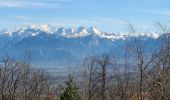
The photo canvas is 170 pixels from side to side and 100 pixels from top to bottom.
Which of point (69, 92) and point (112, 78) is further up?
point (69, 92)

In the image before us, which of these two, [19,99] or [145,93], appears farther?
[19,99]

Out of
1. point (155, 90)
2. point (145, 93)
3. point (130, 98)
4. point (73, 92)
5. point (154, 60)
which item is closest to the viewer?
point (155, 90)

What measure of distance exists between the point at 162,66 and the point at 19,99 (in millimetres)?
49418

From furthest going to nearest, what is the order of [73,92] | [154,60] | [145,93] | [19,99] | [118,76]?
[19,99] < [118,76] < [73,92] < [154,60] < [145,93]

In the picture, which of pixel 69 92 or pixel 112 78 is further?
pixel 112 78

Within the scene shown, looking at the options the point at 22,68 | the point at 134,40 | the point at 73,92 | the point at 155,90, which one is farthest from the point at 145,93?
the point at 22,68

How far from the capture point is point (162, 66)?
36.3 meters

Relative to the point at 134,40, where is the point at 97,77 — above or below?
below

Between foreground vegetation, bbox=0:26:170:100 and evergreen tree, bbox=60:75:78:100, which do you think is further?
evergreen tree, bbox=60:75:78:100

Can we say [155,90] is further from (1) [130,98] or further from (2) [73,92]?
(1) [130,98]

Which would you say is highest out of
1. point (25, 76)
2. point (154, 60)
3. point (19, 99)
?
point (154, 60)

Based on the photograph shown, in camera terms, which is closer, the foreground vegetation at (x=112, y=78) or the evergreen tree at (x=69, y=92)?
the foreground vegetation at (x=112, y=78)

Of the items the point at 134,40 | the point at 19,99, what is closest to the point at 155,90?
the point at 134,40

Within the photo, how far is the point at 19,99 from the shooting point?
8188cm
